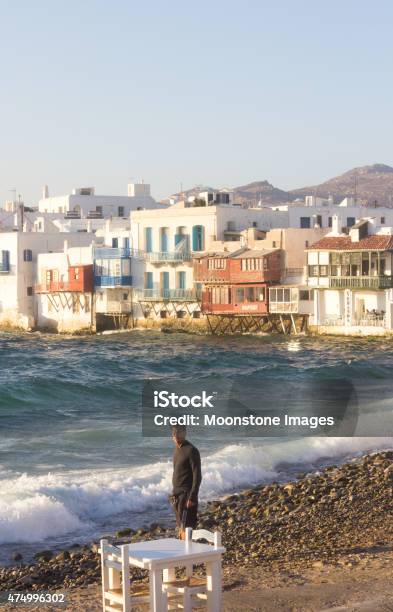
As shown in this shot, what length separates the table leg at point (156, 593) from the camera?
9320 millimetres

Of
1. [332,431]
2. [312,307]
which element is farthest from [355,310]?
[332,431]

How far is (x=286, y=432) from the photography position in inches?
1006

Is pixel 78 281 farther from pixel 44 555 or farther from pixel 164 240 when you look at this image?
pixel 44 555

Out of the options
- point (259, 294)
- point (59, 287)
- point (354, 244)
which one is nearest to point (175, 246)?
point (259, 294)

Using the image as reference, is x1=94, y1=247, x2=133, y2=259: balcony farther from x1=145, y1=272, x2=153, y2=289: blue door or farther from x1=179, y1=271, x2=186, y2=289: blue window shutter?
x1=179, y1=271, x2=186, y2=289: blue window shutter

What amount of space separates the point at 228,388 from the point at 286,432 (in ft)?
47.9

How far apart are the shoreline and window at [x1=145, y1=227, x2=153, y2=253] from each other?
4721 centimetres

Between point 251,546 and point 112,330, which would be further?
point 112,330

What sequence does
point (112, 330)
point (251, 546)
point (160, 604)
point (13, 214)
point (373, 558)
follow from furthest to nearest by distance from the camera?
point (13, 214) < point (112, 330) < point (251, 546) < point (373, 558) < point (160, 604)

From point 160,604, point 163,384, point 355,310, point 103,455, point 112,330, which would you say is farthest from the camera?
point 112,330

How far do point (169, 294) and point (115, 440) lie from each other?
4001 centimetres

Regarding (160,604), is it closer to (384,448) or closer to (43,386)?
(384,448)

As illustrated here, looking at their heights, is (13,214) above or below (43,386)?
above

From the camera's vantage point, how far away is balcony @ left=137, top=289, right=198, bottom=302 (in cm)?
6366
